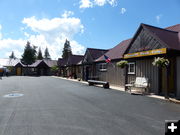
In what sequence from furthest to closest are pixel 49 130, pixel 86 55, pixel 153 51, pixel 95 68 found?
pixel 86 55 < pixel 95 68 < pixel 153 51 < pixel 49 130

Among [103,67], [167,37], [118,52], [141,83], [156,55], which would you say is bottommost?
[141,83]

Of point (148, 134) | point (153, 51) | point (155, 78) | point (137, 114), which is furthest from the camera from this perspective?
point (155, 78)

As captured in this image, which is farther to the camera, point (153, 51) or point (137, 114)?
point (153, 51)

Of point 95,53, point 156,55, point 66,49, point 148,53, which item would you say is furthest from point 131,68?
point 66,49

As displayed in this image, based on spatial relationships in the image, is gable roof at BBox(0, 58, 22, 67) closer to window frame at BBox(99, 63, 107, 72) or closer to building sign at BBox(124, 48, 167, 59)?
window frame at BBox(99, 63, 107, 72)

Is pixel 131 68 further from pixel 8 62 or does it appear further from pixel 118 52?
pixel 8 62

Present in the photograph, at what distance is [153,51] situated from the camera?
8922 mm

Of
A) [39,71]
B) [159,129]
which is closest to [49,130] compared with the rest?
[159,129]

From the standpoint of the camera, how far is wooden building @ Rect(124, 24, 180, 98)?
335 inches

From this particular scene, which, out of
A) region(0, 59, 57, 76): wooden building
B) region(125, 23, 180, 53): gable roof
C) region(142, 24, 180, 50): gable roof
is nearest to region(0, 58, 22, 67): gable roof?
region(0, 59, 57, 76): wooden building

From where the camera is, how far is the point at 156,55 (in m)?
9.16

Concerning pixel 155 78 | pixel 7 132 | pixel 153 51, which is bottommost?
pixel 7 132

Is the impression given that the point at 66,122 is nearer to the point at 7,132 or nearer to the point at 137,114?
the point at 7,132

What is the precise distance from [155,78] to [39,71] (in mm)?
43656
